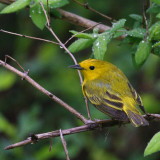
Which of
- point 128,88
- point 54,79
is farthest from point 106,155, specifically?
point 128,88

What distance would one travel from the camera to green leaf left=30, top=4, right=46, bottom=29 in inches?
156

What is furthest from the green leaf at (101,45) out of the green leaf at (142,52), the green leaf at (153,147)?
the green leaf at (153,147)

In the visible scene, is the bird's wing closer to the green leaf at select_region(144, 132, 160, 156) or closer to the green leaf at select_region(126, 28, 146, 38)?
the green leaf at select_region(126, 28, 146, 38)

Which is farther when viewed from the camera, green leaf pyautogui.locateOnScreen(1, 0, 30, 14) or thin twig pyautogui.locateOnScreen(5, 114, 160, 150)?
green leaf pyautogui.locateOnScreen(1, 0, 30, 14)

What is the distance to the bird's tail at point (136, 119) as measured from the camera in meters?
3.56

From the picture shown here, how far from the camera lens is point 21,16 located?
7.44 metres

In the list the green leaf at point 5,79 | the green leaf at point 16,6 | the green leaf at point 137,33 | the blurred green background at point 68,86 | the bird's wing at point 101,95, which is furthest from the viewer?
the blurred green background at point 68,86

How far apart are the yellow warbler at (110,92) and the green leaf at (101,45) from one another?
54cm

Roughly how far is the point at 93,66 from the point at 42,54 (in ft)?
7.87

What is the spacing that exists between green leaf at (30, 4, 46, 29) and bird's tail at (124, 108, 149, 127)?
1.07 meters

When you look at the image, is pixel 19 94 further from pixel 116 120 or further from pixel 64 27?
pixel 116 120

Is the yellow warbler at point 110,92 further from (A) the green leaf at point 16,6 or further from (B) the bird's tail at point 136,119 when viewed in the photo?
(A) the green leaf at point 16,6

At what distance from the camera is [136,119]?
144 inches

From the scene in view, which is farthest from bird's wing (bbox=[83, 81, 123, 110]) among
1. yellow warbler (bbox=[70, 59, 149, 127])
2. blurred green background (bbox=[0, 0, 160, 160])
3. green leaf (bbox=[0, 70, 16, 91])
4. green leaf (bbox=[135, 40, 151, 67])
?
green leaf (bbox=[0, 70, 16, 91])
